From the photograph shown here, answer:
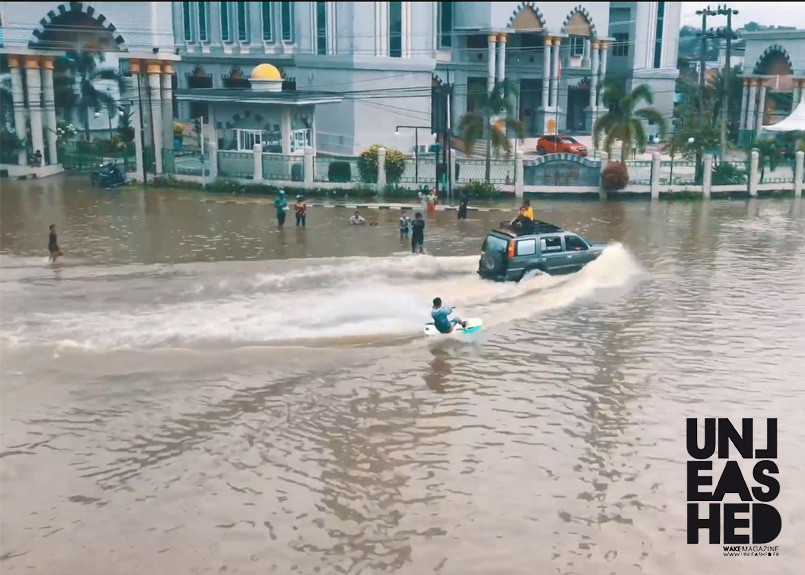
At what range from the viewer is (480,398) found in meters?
13.0

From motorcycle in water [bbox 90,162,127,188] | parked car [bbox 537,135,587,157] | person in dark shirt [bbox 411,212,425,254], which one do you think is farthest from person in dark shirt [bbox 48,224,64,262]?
parked car [bbox 537,135,587,157]

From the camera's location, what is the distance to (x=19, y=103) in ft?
126

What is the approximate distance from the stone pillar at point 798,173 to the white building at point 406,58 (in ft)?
47.2

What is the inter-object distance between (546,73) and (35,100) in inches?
1038

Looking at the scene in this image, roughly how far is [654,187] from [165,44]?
21.3 m

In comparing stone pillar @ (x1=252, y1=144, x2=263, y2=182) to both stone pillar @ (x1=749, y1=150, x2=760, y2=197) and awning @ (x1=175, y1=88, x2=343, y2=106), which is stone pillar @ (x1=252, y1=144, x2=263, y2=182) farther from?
stone pillar @ (x1=749, y1=150, x2=760, y2=197)

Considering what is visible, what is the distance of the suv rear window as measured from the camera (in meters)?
18.6

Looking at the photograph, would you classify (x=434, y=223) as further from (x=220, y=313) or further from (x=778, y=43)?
(x=778, y=43)

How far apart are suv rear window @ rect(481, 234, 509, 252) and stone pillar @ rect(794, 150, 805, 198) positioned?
1942 centimetres

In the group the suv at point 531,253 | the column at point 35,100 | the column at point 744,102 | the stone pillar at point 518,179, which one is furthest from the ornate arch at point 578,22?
the suv at point 531,253

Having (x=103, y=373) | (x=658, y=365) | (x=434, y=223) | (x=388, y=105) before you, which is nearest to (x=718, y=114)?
(x=388, y=105)

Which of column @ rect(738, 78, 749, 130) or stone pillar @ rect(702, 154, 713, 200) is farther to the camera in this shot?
column @ rect(738, 78, 749, 130)

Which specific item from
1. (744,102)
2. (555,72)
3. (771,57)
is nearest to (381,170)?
(555,72)

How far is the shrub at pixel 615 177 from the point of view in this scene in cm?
3175
